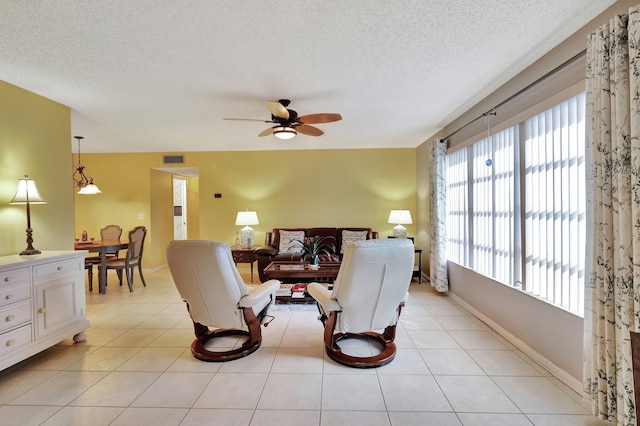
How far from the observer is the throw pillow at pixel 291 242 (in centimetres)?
559

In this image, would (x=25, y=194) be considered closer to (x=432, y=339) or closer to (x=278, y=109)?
(x=278, y=109)

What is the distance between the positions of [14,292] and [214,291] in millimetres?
1582

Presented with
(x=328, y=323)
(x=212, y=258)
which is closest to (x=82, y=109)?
(x=212, y=258)

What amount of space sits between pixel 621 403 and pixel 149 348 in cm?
355

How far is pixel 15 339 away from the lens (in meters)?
2.34

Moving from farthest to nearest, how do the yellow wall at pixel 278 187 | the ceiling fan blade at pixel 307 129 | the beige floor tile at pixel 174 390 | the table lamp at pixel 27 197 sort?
1. the yellow wall at pixel 278 187
2. the ceiling fan blade at pixel 307 129
3. the table lamp at pixel 27 197
4. the beige floor tile at pixel 174 390

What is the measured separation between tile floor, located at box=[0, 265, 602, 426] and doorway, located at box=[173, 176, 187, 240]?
4.81 meters

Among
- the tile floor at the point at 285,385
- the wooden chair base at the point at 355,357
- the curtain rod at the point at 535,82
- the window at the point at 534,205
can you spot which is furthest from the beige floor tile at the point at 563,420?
the curtain rod at the point at 535,82

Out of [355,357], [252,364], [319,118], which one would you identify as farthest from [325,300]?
[319,118]

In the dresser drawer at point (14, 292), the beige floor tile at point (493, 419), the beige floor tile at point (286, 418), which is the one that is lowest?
the beige floor tile at point (493, 419)

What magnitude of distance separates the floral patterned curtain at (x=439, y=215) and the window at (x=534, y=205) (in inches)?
21.6

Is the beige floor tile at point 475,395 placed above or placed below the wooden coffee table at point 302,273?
below

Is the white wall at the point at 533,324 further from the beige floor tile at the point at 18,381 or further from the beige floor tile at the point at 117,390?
the beige floor tile at the point at 18,381

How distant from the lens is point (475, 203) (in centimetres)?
375
